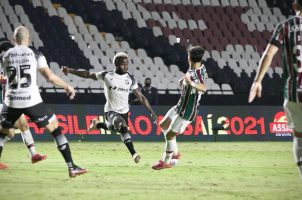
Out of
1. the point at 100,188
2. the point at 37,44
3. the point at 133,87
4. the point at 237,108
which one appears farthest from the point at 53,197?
the point at 37,44

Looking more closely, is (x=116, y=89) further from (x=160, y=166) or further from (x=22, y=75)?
(x=22, y=75)

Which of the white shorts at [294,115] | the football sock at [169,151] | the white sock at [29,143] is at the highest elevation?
the white shorts at [294,115]

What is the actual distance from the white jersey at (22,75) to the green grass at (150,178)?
1.24 metres

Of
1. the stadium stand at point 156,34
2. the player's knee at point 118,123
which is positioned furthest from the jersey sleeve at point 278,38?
the stadium stand at point 156,34

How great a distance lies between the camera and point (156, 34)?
30703mm

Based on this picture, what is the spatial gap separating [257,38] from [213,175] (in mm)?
23030

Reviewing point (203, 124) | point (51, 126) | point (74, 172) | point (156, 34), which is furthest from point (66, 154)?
point (156, 34)

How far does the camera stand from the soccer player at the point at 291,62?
766 centimetres

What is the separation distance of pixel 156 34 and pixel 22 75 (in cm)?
2113

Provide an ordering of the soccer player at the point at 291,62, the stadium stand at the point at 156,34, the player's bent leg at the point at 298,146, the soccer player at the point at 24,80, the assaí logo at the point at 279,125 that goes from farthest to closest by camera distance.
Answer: the stadium stand at the point at 156,34 → the assaí logo at the point at 279,125 → the soccer player at the point at 24,80 → the player's bent leg at the point at 298,146 → the soccer player at the point at 291,62

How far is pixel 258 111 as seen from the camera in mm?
24406

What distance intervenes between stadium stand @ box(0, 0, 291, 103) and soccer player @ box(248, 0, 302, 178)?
1664cm

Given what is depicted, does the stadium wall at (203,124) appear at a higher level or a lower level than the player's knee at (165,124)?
lower

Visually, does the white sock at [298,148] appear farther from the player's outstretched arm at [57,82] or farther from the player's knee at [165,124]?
the player's knee at [165,124]
